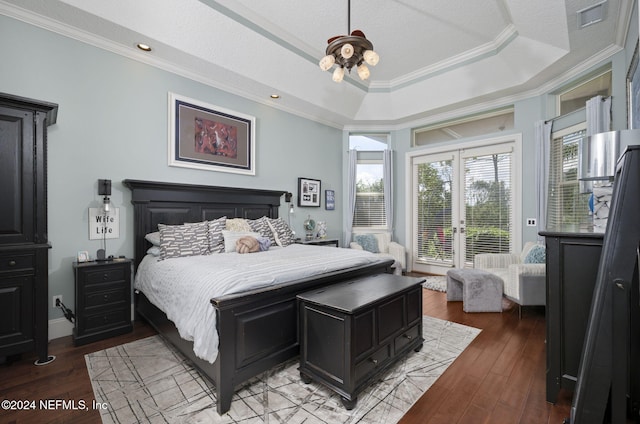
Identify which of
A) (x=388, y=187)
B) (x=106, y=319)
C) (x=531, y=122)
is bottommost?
(x=106, y=319)

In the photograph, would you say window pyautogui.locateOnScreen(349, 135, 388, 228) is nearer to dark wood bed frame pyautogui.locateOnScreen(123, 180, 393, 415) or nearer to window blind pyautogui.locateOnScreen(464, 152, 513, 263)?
window blind pyautogui.locateOnScreen(464, 152, 513, 263)

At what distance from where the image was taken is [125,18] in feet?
9.29

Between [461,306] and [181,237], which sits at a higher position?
[181,237]

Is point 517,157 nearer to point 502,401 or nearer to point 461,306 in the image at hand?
point 461,306

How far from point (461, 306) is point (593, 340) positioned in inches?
103

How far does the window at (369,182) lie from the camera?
6.12 metres

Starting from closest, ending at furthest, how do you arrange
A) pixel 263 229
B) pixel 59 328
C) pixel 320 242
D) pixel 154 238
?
pixel 59 328 → pixel 154 238 → pixel 263 229 → pixel 320 242

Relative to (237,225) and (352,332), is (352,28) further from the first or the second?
(352,332)

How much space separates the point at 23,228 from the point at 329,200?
4.35m

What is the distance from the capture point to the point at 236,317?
74.4 inches

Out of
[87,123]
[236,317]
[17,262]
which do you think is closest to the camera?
[236,317]

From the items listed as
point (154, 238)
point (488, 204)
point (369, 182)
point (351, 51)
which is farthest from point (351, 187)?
point (154, 238)

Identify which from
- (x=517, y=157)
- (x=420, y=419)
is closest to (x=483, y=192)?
(x=517, y=157)

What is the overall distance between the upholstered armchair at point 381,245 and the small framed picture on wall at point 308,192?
1073 millimetres
